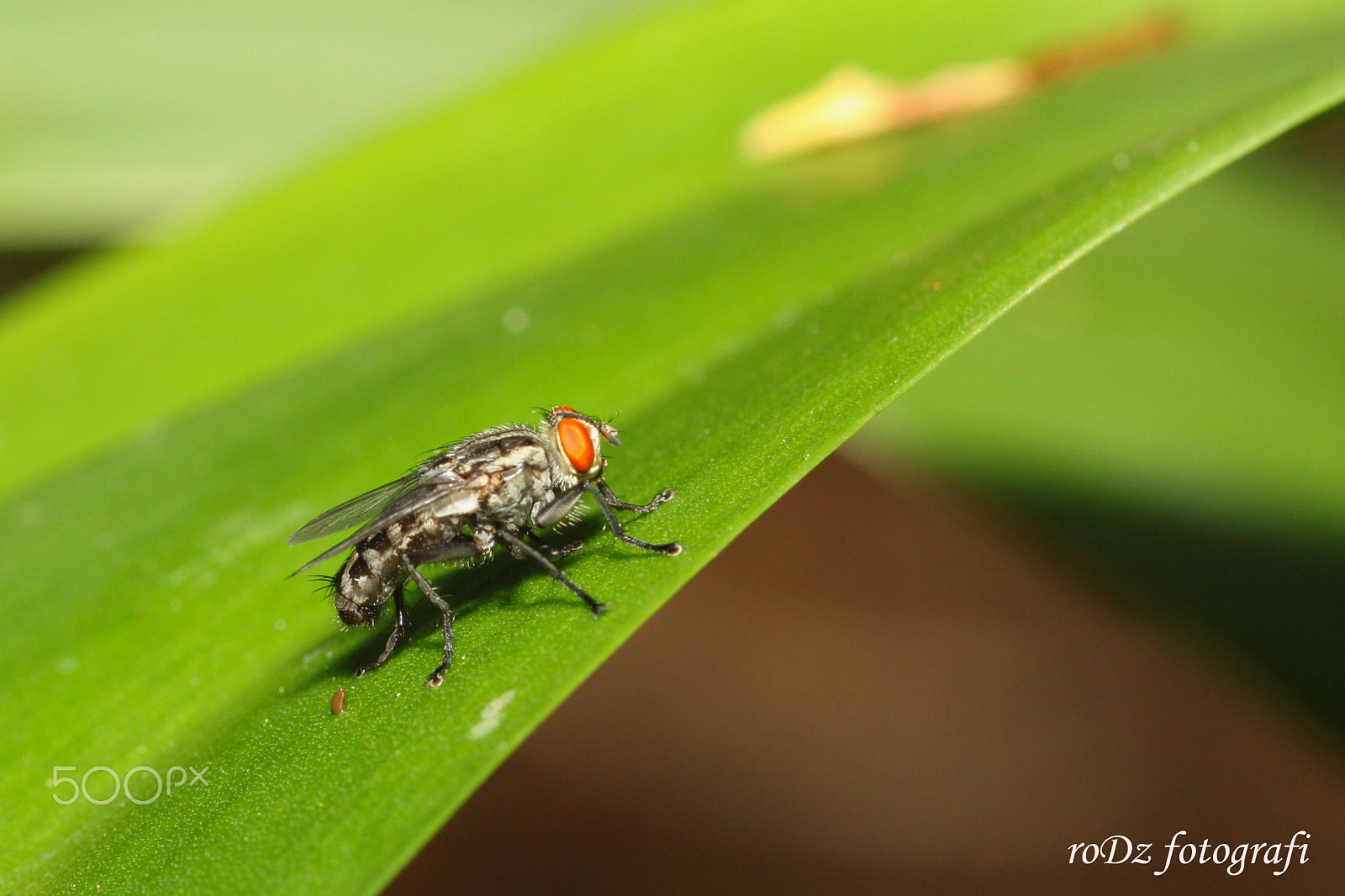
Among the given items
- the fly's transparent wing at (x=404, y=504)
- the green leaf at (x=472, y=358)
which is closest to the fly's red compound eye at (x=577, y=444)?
the green leaf at (x=472, y=358)

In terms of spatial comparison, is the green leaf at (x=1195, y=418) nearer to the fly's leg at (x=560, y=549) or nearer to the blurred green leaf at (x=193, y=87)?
the fly's leg at (x=560, y=549)

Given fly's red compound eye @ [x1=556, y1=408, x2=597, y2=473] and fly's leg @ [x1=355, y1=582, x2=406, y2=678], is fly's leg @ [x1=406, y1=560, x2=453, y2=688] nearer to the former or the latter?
fly's leg @ [x1=355, y1=582, x2=406, y2=678]

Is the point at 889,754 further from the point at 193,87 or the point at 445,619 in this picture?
the point at 193,87

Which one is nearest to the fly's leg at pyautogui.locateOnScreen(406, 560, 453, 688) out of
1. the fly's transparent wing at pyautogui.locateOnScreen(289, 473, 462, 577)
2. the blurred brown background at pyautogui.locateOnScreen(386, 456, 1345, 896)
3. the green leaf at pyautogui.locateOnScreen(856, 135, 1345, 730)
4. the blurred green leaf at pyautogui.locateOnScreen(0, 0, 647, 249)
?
the fly's transparent wing at pyautogui.locateOnScreen(289, 473, 462, 577)

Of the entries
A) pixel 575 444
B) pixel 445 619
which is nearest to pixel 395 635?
pixel 445 619

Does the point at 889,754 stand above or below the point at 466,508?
above

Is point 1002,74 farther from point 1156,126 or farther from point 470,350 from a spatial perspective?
point 470,350
